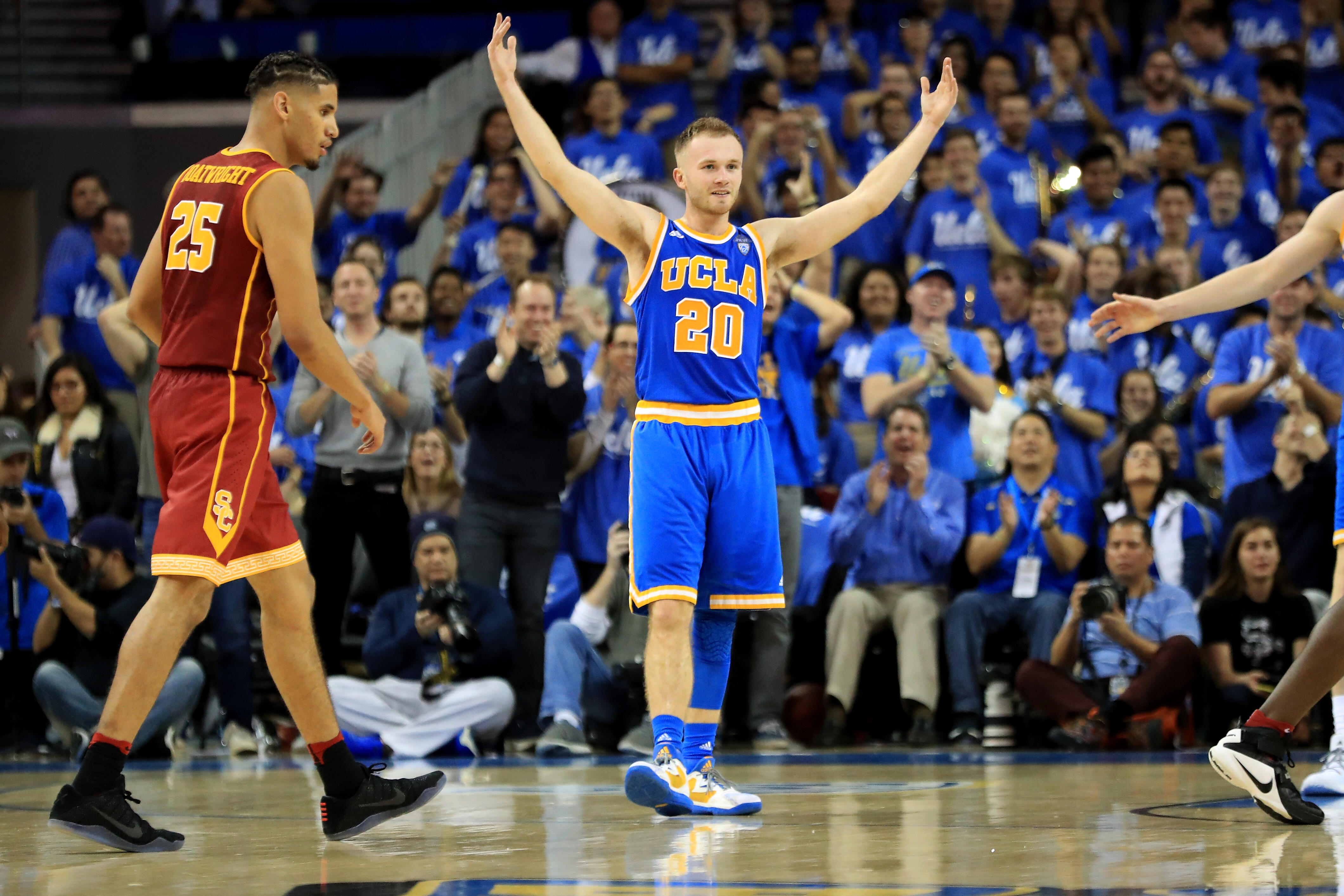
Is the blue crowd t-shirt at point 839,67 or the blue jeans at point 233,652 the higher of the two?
the blue crowd t-shirt at point 839,67

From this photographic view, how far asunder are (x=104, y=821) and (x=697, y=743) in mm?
1910

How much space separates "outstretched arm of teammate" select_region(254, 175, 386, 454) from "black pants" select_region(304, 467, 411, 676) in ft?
14.0

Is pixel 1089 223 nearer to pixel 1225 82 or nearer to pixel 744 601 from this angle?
pixel 1225 82

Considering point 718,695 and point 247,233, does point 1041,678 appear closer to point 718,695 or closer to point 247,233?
point 718,695

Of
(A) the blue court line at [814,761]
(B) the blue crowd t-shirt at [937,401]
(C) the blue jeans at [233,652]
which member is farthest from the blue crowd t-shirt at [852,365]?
(C) the blue jeans at [233,652]

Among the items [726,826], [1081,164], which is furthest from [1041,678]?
[1081,164]

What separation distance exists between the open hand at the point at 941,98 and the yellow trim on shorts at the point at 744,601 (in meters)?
1.74

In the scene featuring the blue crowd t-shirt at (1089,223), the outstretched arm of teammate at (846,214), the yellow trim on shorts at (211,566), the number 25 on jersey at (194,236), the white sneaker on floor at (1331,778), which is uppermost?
the blue crowd t-shirt at (1089,223)

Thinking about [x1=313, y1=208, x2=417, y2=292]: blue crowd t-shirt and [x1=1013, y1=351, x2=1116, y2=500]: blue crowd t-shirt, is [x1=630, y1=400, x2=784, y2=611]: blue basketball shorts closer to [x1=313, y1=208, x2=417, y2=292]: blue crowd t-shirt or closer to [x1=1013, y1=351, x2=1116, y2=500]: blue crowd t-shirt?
[x1=1013, y1=351, x2=1116, y2=500]: blue crowd t-shirt

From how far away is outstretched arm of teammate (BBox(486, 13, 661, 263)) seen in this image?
564cm

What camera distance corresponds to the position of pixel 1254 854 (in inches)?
168

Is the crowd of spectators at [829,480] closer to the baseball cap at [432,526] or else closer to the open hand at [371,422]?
the baseball cap at [432,526]

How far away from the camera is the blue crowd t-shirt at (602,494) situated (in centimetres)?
973

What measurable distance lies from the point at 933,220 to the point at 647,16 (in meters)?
4.52
